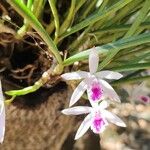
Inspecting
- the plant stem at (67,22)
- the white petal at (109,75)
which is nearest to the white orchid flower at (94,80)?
the white petal at (109,75)

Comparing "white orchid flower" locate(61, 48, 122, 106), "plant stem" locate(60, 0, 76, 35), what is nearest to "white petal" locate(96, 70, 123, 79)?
"white orchid flower" locate(61, 48, 122, 106)

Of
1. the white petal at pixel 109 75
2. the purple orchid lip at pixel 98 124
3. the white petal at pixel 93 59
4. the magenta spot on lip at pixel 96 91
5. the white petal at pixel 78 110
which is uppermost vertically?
the white petal at pixel 93 59

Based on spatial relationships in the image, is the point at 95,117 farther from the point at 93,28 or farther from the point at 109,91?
the point at 93,28

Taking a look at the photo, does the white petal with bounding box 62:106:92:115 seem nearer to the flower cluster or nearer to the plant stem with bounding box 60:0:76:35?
the flower cluster

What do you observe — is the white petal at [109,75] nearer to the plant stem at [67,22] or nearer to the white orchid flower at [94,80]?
the white orchid flower at [94,80]

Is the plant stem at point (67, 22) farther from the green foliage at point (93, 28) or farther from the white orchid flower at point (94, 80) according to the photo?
the white orchid flower at point (94, 80)

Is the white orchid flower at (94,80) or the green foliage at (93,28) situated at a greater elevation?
the green foliage at (93,28)

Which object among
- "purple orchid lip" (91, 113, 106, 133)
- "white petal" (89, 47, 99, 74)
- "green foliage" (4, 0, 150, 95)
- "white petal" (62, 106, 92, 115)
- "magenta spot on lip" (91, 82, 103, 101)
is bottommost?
"purple orchid lip" (91, 113, 106, 133)

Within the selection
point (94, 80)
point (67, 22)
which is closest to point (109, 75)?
point (94, 80)

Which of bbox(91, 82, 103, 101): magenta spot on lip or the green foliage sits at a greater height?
the green foliage
